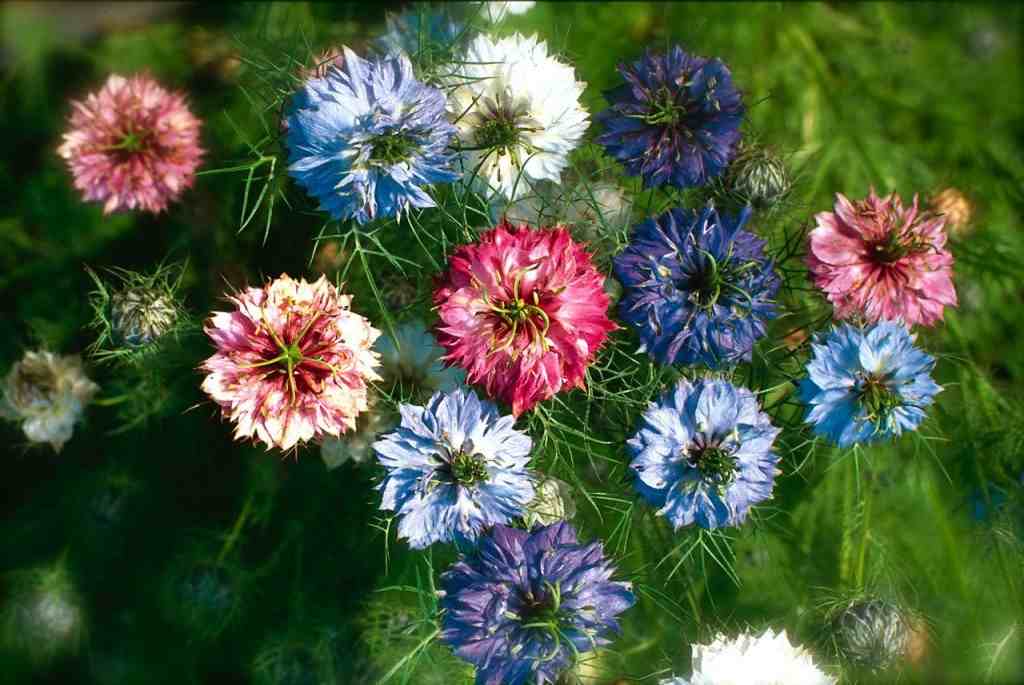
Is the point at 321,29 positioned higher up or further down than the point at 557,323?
higher up

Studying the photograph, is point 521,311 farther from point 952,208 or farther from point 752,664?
point 952,208

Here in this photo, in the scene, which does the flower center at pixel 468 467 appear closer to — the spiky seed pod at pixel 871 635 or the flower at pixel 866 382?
the flower at pixel 866 382

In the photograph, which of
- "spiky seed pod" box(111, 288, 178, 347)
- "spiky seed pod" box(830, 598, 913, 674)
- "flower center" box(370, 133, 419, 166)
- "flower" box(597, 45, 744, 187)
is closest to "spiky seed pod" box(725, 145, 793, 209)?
"flower" box(597, 45, 744, 187)

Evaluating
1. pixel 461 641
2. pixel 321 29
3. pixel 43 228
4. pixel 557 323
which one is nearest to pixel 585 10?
pixel 321 29

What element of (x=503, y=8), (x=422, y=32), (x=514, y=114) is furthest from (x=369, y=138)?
(x=503, y=8)

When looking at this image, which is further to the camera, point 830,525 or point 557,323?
point 830,525

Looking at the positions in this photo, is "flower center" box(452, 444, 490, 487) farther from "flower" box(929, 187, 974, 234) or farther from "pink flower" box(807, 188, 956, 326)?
"flower" box(929, 187, 974, 234)

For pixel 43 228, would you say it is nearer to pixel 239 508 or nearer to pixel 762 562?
pixel 239 508

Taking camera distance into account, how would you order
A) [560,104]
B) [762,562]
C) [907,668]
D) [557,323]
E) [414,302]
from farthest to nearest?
[762,562]
[907,668]
[414,302]
[560,104]
[557,323]
